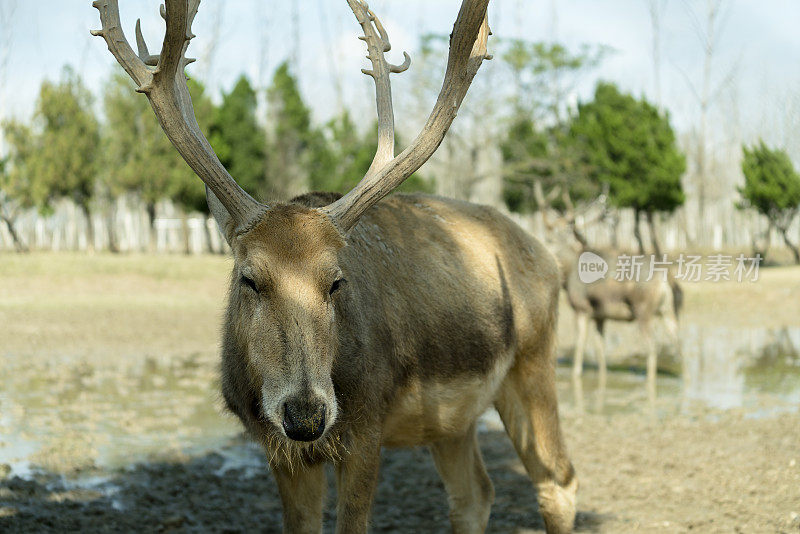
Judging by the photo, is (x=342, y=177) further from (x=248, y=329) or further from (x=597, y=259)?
(x=248, y=329)

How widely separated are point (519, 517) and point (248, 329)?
367cm


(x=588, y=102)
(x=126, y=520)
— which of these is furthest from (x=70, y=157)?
(x=126, y=520)

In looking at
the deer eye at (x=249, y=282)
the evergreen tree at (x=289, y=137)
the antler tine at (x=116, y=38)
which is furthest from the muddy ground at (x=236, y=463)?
the evergreen tree at (x=289, y=137)

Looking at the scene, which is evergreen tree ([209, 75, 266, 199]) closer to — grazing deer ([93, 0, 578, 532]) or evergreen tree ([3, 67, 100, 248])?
evergreen tree ([3, 67, 100, 248])

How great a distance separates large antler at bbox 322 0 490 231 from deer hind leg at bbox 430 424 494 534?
2.08 meters

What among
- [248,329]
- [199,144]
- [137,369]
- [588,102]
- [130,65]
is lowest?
[137,369]

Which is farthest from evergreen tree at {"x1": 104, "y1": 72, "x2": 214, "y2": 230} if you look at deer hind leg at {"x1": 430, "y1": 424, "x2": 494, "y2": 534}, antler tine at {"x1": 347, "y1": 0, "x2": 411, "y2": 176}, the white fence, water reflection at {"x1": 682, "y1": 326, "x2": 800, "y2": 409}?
deer hind leg at {"x1": 430, "y1": 424, "x2": 494, "y2": 534}

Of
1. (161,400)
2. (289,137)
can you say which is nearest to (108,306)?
(161,400)

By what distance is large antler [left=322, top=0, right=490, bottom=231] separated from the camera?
4.04m

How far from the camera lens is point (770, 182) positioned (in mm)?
36688

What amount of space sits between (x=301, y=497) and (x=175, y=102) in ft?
7.33

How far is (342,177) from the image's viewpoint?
1625 inches

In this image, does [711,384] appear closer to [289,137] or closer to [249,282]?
[249,282]

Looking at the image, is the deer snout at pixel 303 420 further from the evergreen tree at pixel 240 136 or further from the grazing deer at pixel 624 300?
the evergreen tree at pixel 240 136
